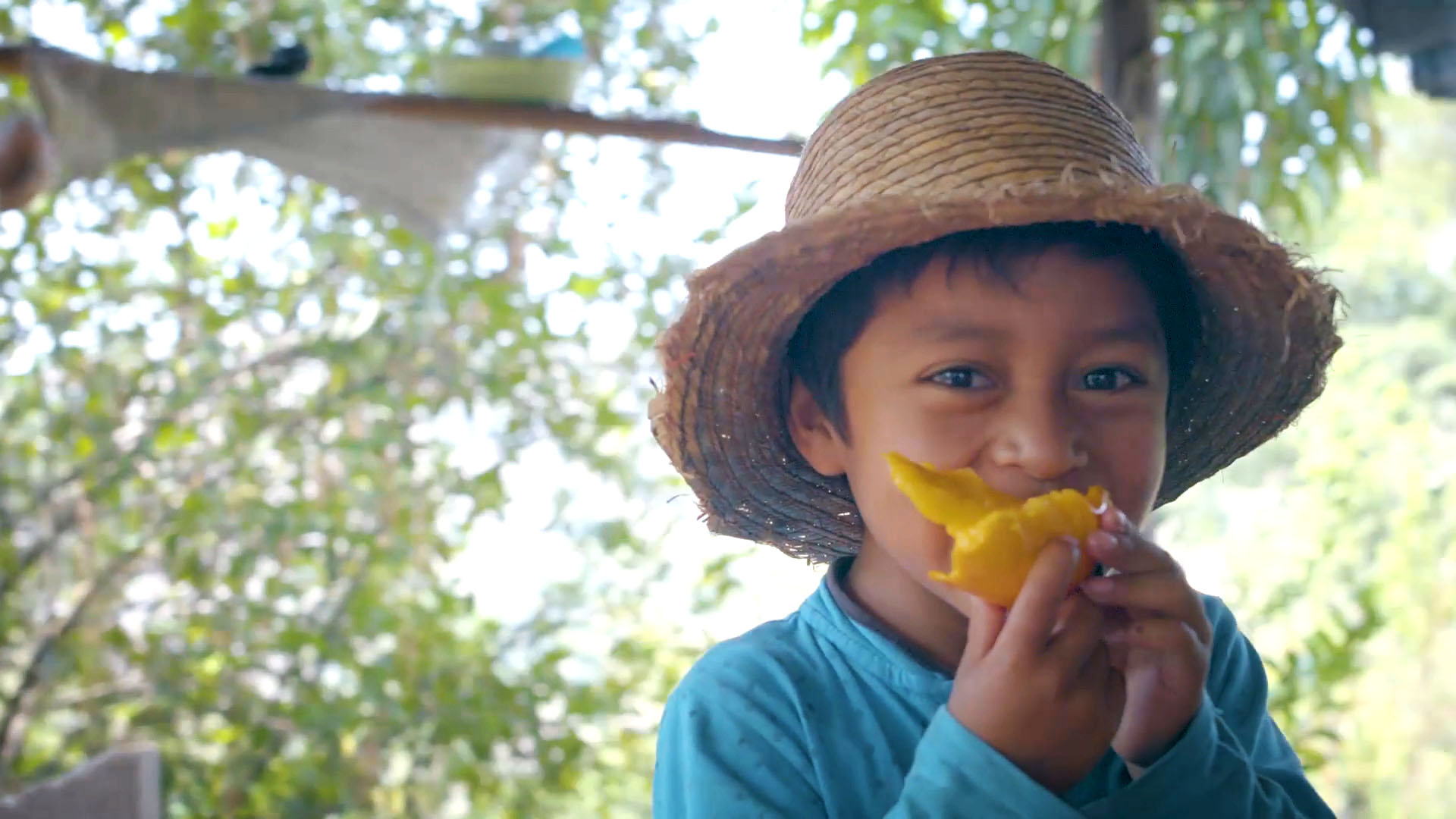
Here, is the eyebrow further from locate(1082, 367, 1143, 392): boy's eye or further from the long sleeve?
the long sleeve

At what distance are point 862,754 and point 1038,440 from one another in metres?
0.29

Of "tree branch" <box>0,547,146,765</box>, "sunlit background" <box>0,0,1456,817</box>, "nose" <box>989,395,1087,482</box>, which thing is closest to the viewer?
"nose" <box>989,395,1087,482</box>

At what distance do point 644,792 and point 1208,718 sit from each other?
9.31 ft

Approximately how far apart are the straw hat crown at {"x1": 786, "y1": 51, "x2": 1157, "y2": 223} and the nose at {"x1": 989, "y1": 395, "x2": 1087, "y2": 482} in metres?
0.16

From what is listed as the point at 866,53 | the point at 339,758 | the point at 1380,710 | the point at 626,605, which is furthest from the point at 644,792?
the point at 1380,710

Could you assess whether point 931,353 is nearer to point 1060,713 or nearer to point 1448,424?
point 1060,713

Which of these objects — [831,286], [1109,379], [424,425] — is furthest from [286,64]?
[1109,379]

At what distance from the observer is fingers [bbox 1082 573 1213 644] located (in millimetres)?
954

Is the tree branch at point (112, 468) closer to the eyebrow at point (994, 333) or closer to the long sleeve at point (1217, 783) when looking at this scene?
the eyebrow at point (994, 333)

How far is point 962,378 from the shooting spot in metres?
1.06

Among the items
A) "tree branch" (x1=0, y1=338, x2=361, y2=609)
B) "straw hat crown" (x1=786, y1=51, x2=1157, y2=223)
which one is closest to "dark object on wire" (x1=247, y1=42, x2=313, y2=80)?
"tree branch" (x1=0, y1=338, x2=361, y2=609)

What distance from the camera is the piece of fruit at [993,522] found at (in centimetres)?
91

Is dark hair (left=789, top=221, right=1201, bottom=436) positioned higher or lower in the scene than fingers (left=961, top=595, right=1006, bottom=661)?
higher

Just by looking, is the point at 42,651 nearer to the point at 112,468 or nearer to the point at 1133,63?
the point at 112,468
